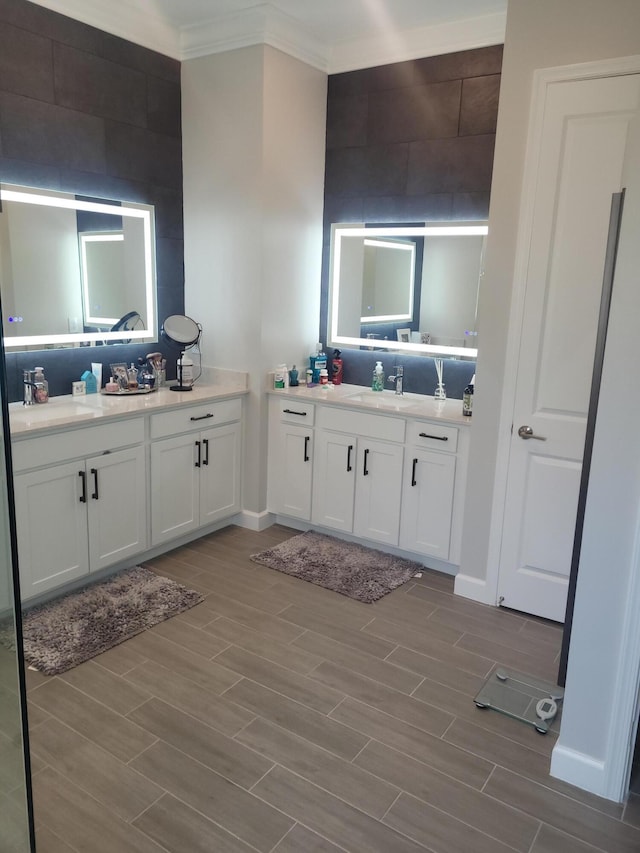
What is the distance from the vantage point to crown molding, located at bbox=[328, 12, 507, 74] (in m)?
3.44

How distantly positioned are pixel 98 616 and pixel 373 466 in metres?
1.65

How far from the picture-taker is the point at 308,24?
363cm

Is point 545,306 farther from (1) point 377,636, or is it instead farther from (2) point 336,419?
(1) point 377,636

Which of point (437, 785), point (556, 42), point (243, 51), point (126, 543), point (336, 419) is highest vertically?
point (243, 51)

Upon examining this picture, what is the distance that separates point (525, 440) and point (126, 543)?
2.07 m

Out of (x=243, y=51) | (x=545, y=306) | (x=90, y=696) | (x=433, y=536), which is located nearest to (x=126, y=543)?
(x=90, y=696)

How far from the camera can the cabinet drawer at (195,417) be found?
11.4 ft

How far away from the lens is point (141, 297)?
12.7 feet

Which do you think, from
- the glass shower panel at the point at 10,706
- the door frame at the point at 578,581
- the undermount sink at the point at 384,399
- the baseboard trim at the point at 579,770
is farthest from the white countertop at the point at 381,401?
the glass shower panel at the point at 10,706

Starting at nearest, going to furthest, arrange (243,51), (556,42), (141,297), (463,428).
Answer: (556,42)
(463,428)
(243,51)
(141,297)

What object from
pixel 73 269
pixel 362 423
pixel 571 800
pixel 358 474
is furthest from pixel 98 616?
pixel 571 800

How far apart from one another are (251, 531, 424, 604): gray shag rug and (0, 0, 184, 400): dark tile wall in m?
1.40

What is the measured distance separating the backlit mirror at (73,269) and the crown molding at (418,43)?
1506 mm

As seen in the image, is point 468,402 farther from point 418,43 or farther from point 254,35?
point 254,35
